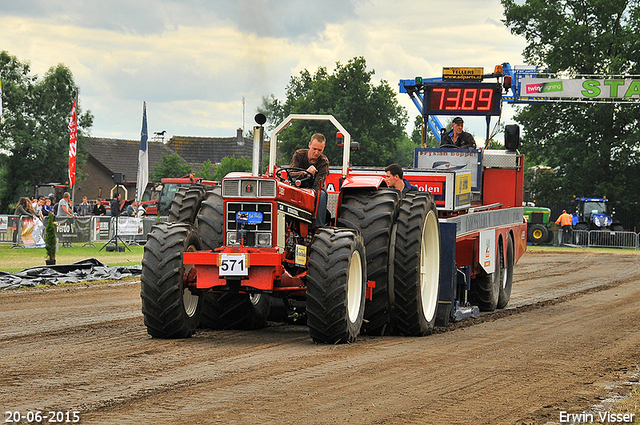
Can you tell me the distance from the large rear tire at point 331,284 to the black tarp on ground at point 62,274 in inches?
341

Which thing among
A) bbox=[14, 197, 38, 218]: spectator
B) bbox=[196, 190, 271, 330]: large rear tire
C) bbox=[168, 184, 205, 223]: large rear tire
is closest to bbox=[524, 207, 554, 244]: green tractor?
bbox=[14, 197, 38, 218]: spectator

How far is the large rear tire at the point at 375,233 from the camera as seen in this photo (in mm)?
9281

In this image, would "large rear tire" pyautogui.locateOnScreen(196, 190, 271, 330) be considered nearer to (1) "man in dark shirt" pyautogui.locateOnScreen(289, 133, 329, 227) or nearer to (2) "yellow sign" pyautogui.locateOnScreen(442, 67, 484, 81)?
(1) "man in dark shirt" pyautogui.locateOnScreen(289, 133, 329, 227)

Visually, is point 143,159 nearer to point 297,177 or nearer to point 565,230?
point 297,177

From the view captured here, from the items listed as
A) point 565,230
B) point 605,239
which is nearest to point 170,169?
point 565,230

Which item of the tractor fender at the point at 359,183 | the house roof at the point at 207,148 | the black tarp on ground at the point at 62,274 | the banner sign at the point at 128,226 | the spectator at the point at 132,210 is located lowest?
the black tarp on ground at the point at 62,274

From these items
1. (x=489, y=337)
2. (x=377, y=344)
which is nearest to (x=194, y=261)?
(x=377, y=344)

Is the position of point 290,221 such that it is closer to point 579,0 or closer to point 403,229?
point 403,229

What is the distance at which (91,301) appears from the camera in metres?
13.5

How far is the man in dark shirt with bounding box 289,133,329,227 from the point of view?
30.9ft

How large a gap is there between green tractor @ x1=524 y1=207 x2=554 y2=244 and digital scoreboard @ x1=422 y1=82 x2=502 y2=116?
2432cm

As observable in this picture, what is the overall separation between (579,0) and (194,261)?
42.4 meters

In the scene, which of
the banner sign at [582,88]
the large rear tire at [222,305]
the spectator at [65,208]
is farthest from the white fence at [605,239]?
the large rear tire at [222,305]

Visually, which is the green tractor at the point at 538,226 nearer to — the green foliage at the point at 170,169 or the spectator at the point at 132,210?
the spectator at the point at 132,210
